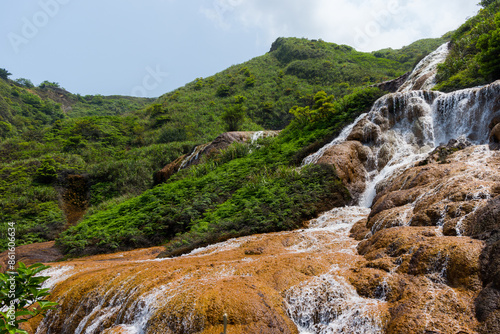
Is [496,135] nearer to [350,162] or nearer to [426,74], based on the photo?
[350,162]

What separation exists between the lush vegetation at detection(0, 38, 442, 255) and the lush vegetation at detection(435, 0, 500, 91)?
436 cm

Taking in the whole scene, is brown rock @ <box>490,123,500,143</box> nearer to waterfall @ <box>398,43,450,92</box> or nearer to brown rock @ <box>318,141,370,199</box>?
brown rock @ <box>318,141,370,199</box>

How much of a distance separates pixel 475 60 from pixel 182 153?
71.8 ft

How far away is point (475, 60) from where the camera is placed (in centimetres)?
1410

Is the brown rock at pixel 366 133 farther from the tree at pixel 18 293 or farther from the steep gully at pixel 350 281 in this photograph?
the tree at pixel 18 293

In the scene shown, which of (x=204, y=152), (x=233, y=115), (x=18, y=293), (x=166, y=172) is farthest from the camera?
(x=233, y=115)

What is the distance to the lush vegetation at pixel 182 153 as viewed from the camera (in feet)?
36.7

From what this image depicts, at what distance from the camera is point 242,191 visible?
1223 centimetres

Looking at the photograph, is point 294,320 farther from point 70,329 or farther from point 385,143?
point 385,143

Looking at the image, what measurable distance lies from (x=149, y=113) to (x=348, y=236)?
38264 millimetres

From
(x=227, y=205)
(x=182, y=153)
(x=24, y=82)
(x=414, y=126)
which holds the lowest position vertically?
(x=227, y=205)

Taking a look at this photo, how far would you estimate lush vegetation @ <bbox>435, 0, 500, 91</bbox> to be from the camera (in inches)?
488

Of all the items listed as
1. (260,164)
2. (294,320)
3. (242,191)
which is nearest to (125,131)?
(260,164)

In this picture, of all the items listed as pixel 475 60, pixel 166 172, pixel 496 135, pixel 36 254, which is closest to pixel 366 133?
pixel 496 135
